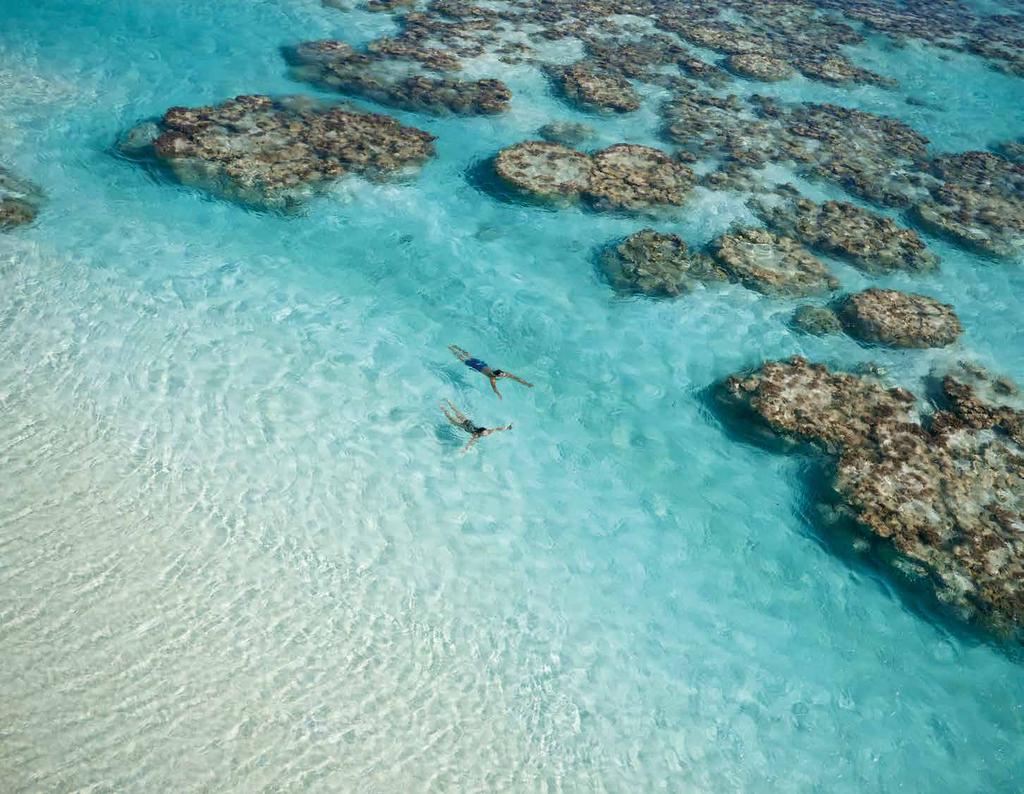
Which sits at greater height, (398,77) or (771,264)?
(398,77)

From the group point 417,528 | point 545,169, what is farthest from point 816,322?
point 417,528

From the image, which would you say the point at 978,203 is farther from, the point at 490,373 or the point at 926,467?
the point at 490,373

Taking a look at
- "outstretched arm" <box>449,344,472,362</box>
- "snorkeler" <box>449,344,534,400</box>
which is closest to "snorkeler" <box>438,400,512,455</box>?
"snorkeler" <box>449,344,534,400</box>

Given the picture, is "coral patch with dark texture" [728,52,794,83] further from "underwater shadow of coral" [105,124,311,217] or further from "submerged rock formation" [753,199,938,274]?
"underwater shadow of coral" [105,124,311,217]

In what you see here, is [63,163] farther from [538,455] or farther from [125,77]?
[538,455]

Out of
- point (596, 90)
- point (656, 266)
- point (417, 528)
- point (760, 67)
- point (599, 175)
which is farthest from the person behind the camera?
point (760, 67)

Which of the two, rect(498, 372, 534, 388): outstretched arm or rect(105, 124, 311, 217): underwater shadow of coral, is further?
rect(105, 124, 311, 217): underwater shadow of coral

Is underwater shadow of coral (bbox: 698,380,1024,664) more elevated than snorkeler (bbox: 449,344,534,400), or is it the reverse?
snorkeler (bbox: 449,344,534,400)
